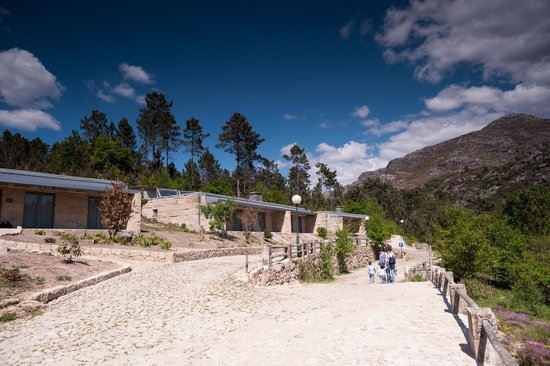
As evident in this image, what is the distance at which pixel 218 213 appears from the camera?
26719mm

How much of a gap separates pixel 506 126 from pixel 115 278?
626 feet

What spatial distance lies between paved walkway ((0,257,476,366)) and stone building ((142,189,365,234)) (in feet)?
55.5

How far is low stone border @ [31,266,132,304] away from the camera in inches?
360

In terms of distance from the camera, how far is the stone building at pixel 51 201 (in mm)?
19641

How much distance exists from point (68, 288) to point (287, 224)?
28.3 metres

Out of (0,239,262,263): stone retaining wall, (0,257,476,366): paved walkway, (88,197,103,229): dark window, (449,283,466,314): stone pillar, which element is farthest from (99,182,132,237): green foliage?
(449,283,466,314): stone pillar

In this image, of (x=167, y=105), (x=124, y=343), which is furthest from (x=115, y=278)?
(x=167, y=105)

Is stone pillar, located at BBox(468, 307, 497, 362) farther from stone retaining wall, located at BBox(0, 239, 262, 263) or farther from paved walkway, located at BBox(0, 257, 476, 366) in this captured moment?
stone retaining wall, located at BBox(0, 239, 262, 263)

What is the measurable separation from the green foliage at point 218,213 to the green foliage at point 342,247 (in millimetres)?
8604

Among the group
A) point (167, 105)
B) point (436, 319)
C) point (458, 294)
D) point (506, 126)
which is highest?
point (506, 126)

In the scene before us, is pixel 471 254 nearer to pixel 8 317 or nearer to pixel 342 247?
pixel 342 247

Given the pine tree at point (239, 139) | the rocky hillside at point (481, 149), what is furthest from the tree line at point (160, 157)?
the rocky hillside at point (481, 149)

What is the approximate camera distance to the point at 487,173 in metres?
96.9

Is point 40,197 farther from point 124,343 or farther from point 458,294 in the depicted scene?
point 458,294
